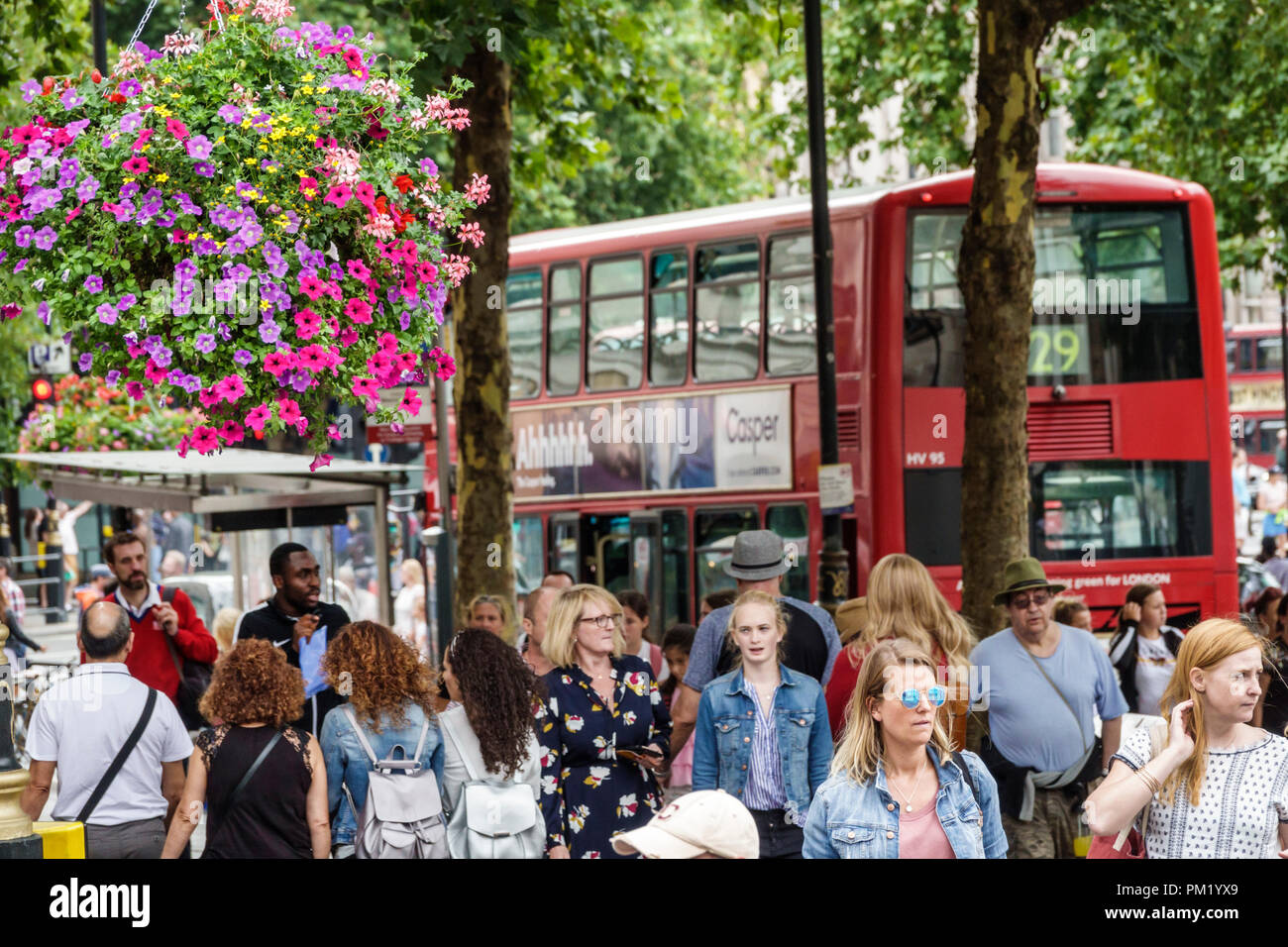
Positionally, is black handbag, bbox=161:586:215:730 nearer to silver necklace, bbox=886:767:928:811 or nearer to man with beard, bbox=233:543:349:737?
man with beard, bbox=233:543:349:737

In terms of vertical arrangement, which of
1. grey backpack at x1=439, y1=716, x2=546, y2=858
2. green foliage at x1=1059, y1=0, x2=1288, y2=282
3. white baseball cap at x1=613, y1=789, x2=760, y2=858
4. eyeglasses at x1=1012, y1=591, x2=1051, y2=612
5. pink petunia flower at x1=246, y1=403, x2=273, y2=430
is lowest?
grey backpack at x1=439, y1=716, x2=546, y2=858

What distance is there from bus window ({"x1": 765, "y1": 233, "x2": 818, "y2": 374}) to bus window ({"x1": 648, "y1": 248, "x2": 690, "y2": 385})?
980 mm

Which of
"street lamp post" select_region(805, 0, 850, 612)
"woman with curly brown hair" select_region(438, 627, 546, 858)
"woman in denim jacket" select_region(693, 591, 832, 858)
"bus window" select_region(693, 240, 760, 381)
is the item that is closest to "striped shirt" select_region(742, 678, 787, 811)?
"woman in denim jacket" select_region(693, 591, 832, 858)

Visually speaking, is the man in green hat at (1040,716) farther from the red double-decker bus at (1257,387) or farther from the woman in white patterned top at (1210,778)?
the red double-decker bus at (1257,387)

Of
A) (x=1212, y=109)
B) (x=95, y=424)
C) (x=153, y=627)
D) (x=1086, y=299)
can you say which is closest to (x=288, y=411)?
(x=153, y=627)

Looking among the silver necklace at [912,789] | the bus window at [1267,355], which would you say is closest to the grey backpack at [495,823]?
the silver necklace at [912,789]

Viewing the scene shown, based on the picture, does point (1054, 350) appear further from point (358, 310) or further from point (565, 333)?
point (358, 310)

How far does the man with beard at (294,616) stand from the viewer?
28.0 ft

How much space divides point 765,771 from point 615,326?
12.4m

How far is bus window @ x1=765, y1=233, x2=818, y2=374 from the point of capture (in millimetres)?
17266

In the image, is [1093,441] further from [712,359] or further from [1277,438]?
[1277,438]

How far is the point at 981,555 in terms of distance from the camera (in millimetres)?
12469
